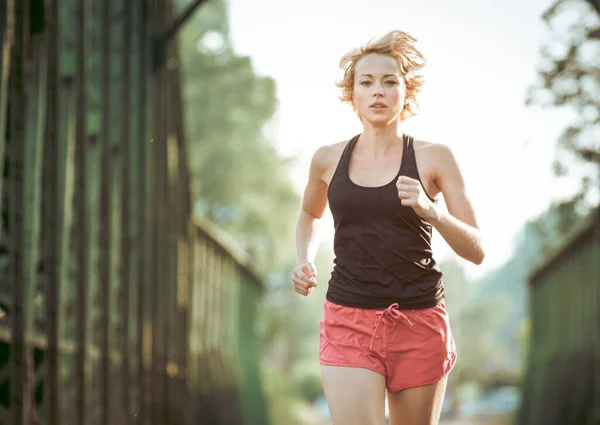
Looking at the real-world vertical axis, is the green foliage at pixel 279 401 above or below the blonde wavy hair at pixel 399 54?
below

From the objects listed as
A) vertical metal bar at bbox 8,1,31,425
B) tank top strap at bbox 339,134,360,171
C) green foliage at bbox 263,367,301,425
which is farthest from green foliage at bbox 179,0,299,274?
tank top strap at bbox 339,134,360,171

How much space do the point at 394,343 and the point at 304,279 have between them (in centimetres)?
32

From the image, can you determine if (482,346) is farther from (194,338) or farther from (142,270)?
(142,270)

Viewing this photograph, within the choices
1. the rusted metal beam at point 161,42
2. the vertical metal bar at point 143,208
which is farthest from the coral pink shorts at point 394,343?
the rusted metal beam at point 161,42

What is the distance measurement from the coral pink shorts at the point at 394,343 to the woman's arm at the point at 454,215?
0.21 meters

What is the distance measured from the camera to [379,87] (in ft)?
9.42

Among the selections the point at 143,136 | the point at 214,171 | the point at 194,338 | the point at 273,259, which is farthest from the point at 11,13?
the point at 273,259

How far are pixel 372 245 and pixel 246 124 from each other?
96.9 feet

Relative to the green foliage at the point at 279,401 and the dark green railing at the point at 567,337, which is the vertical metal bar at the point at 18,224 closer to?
the dark green railing at the point at 567,337

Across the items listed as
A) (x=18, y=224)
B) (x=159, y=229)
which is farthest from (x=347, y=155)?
(x=159, y=229)

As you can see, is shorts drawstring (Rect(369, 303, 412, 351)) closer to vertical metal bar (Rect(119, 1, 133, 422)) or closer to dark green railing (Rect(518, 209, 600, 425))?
vertical metal bar (Rect(119, 1, 133, 422))

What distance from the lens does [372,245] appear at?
3.01 metres

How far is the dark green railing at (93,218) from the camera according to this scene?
22.1ft

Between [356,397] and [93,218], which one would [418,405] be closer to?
[356,397]
